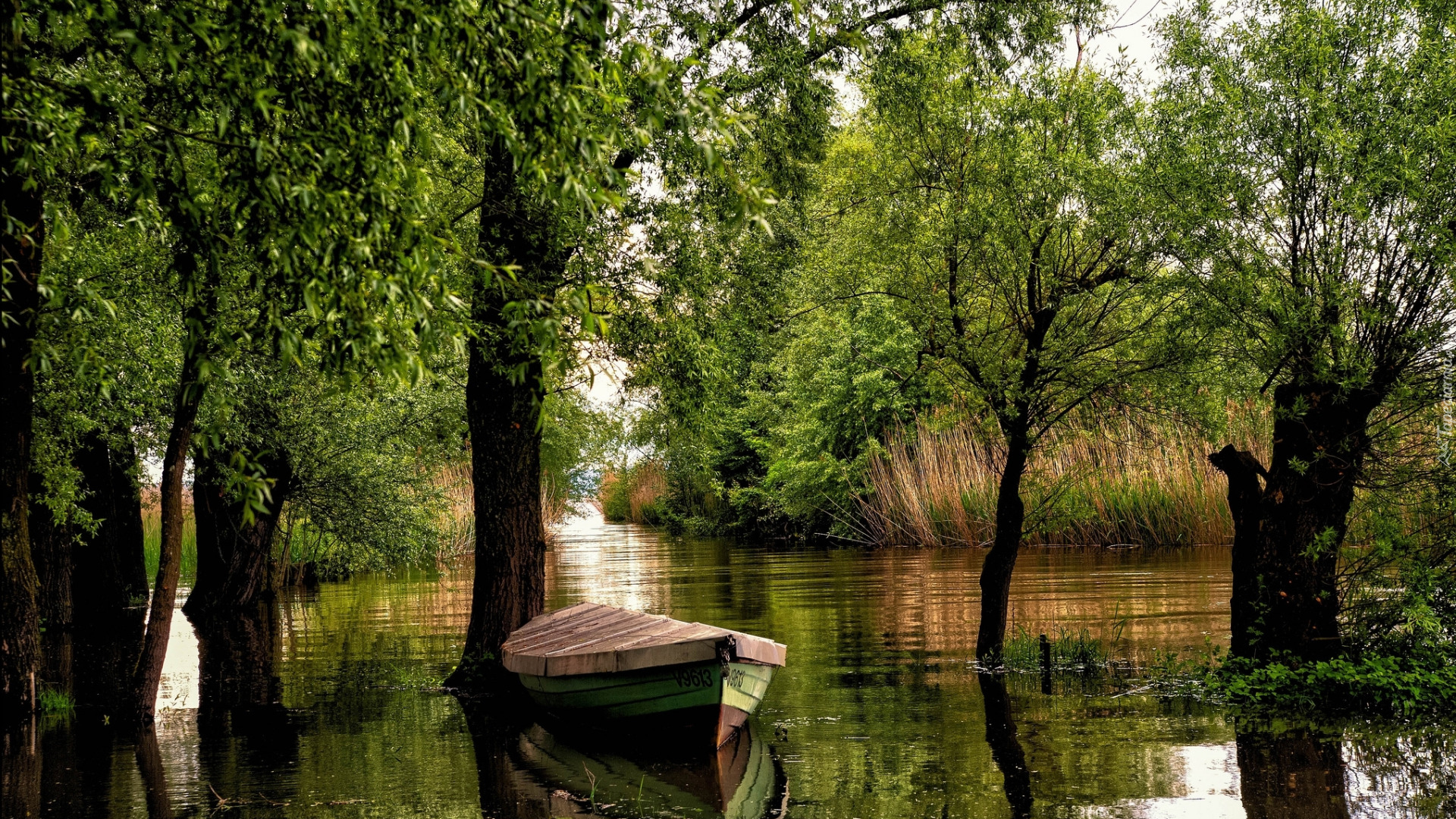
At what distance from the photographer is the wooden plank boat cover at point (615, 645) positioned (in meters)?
10.7

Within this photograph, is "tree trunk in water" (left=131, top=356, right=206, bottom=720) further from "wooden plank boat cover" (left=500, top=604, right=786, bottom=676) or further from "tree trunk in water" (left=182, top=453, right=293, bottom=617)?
"tree trunk in water" (left=182, top=453, right=293, bottom=617)

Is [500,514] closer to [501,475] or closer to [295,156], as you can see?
[501,475]

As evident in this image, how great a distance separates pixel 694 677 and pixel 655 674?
0.42 m

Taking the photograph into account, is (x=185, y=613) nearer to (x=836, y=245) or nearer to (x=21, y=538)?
(x=21, y=538)

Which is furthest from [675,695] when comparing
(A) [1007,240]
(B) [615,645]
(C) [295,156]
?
(C) [295,156]

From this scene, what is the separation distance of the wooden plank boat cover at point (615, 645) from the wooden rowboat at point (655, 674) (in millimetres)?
11

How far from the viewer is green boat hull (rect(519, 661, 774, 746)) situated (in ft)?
35.2

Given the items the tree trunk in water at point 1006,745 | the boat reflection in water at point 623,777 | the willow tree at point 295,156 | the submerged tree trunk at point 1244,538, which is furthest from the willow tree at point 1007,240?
the willow tree at point 295,156

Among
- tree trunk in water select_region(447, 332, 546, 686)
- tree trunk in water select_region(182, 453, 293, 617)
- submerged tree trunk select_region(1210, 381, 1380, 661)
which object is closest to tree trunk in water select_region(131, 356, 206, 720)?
tree trunk in water select_region(447, 332, 546, 686)

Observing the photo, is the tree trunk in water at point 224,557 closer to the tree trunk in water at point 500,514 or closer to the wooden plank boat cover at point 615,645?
the tree trunk in water at point 500,514

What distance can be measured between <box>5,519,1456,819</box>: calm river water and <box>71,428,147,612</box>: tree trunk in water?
3552 mm

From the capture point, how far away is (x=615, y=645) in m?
11.6

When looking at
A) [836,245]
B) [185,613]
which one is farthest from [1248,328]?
[185,613]

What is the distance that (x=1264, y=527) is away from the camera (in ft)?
37.3
